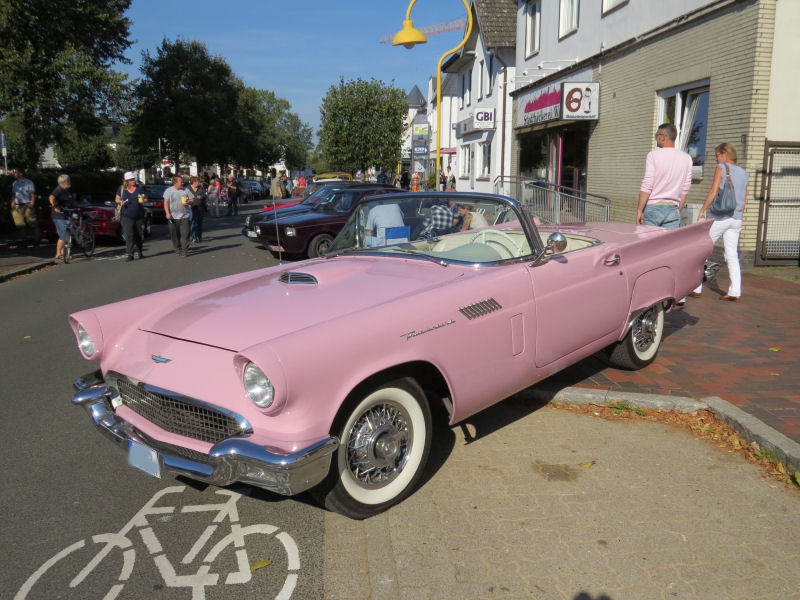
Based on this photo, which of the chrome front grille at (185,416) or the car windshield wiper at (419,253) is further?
the car windshield wiper at (419,253)

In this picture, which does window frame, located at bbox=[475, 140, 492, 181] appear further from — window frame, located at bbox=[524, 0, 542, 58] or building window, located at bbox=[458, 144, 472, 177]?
window frame, located at bbox=[524, 0, 542, 58]

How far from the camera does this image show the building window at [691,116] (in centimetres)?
1188

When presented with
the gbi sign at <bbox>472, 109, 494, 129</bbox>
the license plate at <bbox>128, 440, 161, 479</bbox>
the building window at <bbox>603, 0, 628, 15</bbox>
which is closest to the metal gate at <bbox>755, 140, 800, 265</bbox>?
the building window at <bbox>603, 0, 628, 15</bbox>

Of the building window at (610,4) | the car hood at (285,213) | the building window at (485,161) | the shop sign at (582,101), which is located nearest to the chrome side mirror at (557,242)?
the car hood at (285,213)

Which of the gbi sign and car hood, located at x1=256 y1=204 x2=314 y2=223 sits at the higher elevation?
the gbi sign

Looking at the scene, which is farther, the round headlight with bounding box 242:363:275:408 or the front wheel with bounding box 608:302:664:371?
the front wheel with bounding box 608:302:664:371

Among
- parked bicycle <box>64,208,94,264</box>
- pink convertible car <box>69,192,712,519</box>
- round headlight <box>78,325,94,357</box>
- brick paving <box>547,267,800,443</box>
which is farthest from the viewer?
parked bicycle <box>64,208,94,264</box>

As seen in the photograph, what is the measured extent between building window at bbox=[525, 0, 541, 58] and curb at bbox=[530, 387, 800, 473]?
18.9 meters

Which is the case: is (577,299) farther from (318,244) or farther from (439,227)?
(318,244)

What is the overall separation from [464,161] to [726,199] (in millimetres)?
26521

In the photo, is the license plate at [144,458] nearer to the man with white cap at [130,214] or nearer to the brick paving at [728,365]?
the brick paving at [728,365]

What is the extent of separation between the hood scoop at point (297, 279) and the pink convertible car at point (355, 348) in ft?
0.05

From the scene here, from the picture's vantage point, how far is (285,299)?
3537mm

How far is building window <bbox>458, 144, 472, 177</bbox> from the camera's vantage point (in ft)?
106
